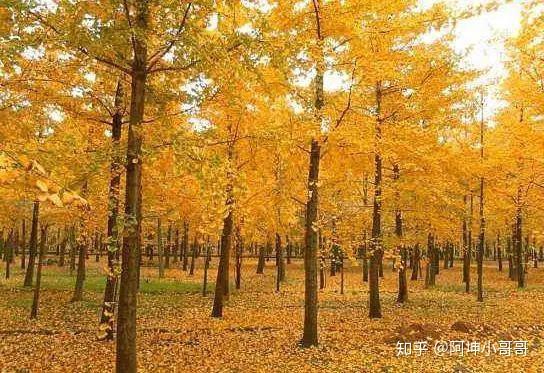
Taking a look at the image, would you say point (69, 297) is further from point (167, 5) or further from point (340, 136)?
point (167, 5)

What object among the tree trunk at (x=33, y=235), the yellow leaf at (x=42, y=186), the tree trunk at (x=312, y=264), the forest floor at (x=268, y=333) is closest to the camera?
the yellow leaf at (x=42, y=186)

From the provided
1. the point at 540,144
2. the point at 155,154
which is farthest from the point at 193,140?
the point at 540,144

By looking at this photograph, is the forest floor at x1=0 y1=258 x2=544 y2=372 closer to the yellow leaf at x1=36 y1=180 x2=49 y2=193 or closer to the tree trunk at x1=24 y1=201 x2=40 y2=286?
the tree trunk at x1=24 y1=201 x2=40 y2=286

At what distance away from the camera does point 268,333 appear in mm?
10938

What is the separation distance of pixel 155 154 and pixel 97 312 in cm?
1008

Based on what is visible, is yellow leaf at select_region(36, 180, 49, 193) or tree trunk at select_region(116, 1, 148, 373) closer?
yellow leaf at select_region(36, 180, 49, 193)

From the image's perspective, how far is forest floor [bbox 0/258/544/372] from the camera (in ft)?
26.9

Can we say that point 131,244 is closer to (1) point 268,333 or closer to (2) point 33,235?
(1) point 268,333

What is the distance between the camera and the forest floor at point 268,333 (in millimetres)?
8211

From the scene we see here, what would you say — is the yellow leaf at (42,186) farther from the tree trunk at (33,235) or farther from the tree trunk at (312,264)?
the tree trunk at (33,235)

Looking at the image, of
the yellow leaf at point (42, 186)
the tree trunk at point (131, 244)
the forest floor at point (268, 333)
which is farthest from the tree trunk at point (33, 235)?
the yellow leaf at point (42, 186)

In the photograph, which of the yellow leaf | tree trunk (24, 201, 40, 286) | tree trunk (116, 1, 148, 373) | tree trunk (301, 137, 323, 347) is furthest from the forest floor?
the yellow leaf

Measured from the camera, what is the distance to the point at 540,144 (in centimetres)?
967

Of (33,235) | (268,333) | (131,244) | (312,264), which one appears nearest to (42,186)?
(131,244)
